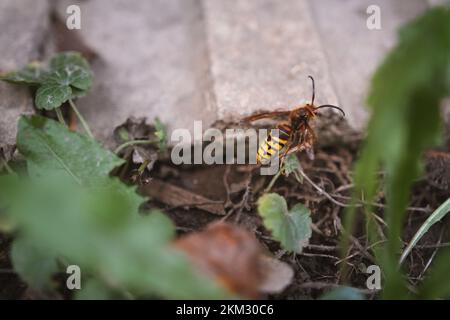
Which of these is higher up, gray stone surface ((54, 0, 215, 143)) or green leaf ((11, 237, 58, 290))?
gray stone surface ((54, 0, 215, 143))

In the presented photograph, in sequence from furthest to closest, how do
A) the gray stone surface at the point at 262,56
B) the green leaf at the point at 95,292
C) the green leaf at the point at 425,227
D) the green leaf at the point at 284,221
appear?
1. the gray stone surface at the point at 262,56
2. the green leaf at the point at 425,227
3. the green leaf at the point at 284,221
4. the green leaf at the point at 95,292

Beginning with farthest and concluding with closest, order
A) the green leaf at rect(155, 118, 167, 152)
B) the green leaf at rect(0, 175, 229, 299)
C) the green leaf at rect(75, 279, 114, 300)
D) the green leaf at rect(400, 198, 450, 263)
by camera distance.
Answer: the green leaf at rect(155, 118, 167, 152) → the green leaf at rect(400, 198, 450, 263) → the green leaf at rect(75, 279, 114, 300) → the green leaf at rect(0, 175, 229, 299)

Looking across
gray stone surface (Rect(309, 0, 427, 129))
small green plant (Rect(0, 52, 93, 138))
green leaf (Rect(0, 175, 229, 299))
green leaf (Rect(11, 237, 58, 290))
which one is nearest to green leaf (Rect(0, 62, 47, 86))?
small green plant (Rect(0, 52, 93, 138))

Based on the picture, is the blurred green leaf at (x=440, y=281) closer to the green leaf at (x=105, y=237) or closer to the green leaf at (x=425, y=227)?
the green leaf at (x=425, y=227)

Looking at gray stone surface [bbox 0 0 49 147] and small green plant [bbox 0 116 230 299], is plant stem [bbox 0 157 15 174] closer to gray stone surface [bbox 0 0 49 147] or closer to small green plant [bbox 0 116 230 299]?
gray stone surface [bbox 0 0 49 147]

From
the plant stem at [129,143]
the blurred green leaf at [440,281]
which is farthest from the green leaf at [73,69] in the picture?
the blurred green leaf at [440,281]
